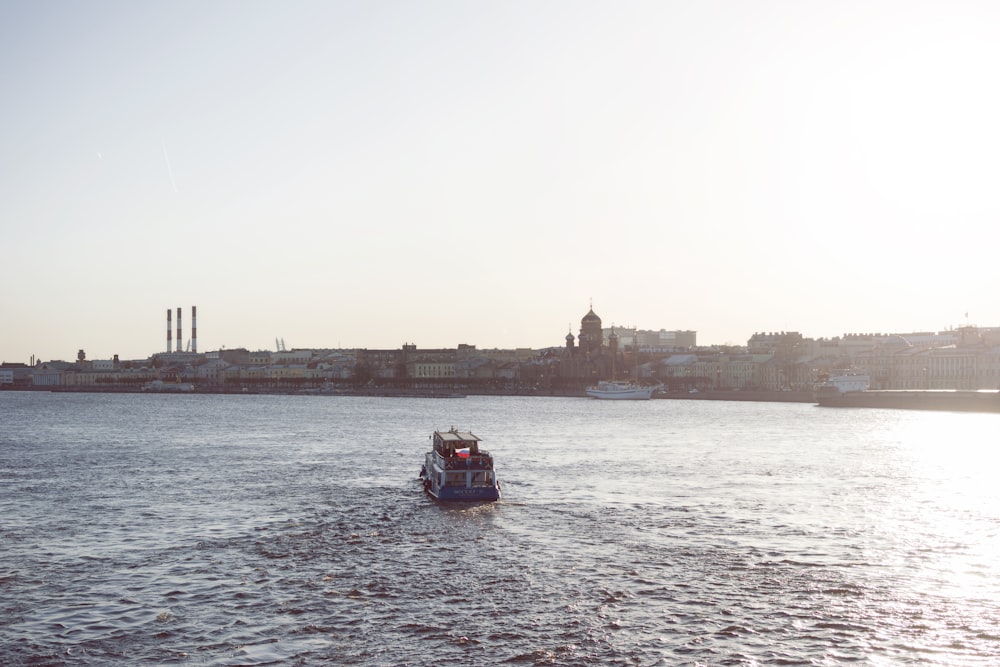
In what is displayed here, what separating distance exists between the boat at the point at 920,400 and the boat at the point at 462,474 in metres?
90.3

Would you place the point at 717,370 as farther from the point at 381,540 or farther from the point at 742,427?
the point at 381,540

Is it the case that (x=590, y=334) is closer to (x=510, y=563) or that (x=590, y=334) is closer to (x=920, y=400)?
(x=920, y=400)

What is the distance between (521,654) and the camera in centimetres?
1802

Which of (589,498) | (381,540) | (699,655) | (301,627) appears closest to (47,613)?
(301,627)

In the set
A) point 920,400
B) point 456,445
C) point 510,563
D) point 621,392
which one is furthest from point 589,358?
point 510,563

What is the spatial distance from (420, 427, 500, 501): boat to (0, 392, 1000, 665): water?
3.05 feet

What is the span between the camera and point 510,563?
25547mm

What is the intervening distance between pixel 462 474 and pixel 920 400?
9681 centimetres

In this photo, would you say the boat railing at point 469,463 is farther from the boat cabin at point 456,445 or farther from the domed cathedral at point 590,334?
the domed cathedral at point 590,334

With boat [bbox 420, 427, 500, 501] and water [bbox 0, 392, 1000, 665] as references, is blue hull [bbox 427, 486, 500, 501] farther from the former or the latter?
water [bbox 0, 392, 1000, 665]

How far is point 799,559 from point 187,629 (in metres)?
15.0

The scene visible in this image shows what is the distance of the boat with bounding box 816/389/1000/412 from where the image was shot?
112m

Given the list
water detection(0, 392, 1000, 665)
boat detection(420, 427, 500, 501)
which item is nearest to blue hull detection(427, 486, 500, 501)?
boat detection(420, 427, 500, 501)

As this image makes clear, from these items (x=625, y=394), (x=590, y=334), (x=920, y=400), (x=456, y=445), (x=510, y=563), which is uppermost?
(x=590, y=334)
